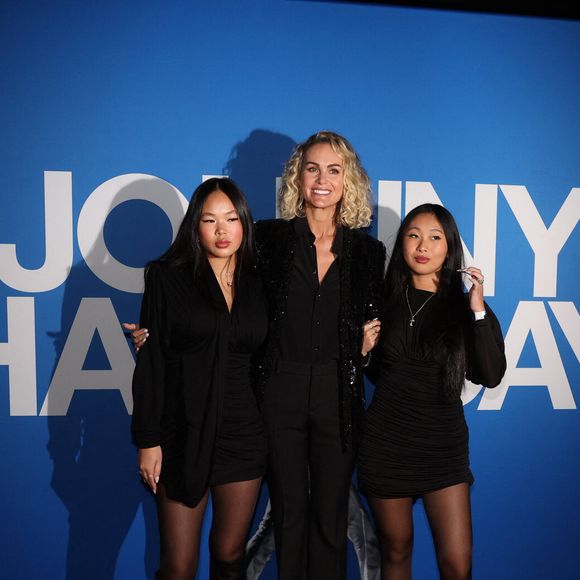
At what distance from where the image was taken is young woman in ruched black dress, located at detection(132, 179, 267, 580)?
6.11 feet

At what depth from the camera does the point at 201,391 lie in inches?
Result: 73.6

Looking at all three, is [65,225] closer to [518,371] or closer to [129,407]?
[129,407]

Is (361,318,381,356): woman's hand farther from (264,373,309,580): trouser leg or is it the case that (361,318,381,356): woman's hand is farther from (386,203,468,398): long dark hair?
(264,373,309,580): trouser leg

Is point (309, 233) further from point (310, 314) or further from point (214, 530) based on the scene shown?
point (214, 530)

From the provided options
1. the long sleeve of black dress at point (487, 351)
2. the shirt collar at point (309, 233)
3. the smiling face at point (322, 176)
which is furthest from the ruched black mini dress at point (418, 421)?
the smiling face at point (322, 176)

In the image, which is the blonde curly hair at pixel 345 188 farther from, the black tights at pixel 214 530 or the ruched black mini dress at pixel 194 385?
the black tights at pixel 214 530

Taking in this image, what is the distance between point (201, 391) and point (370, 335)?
0.74 m

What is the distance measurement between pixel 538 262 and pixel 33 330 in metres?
2.77

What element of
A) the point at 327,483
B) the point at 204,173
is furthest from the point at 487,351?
the point at 204,173

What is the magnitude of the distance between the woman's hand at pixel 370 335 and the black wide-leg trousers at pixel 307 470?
0.56 ft

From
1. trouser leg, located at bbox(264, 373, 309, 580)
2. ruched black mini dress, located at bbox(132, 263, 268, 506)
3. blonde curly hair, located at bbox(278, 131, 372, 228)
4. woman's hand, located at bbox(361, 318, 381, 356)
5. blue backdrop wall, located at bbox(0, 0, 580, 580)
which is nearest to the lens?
ruched black mini dress, located at bbox(132, 263, 268, 506)

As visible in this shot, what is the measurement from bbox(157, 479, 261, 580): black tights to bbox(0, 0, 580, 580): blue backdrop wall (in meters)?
0.86

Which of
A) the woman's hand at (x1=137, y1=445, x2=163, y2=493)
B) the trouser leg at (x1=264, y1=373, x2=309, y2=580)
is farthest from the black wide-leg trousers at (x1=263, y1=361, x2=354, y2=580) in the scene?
the woman's hand at (x1=137, y1=445, x2=163, y2=493)

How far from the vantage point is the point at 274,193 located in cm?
271
